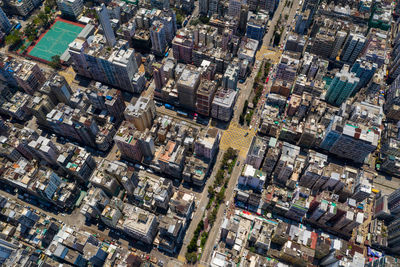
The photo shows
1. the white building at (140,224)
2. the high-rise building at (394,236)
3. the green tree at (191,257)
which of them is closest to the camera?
the white building at (140,224)

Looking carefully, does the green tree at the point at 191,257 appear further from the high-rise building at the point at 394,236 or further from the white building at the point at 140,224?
the high-rise building at the point at 394,236

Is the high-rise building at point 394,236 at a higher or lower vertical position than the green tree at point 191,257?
higher

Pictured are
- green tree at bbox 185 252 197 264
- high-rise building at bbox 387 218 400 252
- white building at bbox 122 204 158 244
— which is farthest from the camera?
green tree at bbox 185 252 197 264

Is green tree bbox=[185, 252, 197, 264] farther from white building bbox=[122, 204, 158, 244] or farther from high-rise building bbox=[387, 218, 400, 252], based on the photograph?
high-rise building bbox=[387, 218, 400, 252]

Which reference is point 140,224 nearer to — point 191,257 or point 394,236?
point 191,257

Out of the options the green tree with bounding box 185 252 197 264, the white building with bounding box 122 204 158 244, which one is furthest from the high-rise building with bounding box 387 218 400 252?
the white building with bounding box 122 204 158 244

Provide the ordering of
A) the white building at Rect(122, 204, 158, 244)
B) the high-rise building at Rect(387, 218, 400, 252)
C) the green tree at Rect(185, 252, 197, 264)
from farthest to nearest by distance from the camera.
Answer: the green tree at Rect(185, 252, 197, 264)
the high-rise building at Rect(387, 218, 400, 252)
the white building at Rect(122, 204, 158, 244)

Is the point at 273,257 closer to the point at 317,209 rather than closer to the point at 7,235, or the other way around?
the point at 317,209

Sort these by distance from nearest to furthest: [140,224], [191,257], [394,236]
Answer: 1. [140,224]
2. [394,236]
3. [191,257]

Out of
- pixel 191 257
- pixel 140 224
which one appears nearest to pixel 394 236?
pixel 191 257

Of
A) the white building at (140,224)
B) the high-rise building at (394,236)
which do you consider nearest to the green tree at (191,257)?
the white building at (140,224)

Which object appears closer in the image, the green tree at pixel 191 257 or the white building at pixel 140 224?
the white building at pixel 140 224

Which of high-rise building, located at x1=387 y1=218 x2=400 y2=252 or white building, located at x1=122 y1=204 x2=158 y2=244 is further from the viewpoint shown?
high-rise building, located at x1=387 y1=218 x2=400 y2=252
